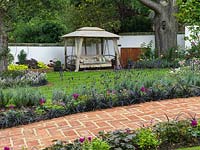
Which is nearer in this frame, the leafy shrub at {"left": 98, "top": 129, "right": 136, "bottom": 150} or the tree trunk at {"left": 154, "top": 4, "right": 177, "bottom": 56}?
the leafy shrub at {"left": 98, "top": 129, "right": 136, "bottom": 150}

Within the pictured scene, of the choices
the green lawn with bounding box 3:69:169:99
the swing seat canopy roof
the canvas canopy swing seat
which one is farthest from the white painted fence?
the green lawn with bounding box 3:69:169:99

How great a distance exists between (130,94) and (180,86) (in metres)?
1.20

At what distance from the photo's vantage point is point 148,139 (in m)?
3.93

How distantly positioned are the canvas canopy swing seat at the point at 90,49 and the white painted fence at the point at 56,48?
59 cm

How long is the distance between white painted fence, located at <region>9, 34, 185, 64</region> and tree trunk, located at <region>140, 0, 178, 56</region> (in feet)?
4.13

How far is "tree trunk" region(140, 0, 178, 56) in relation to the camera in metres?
18.8

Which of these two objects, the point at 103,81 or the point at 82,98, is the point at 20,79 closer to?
the point at 103,81

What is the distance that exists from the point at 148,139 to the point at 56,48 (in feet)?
55.0

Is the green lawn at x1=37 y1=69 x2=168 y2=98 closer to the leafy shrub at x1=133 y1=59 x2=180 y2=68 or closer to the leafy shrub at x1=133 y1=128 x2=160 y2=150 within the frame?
the leafy shrub at x1=133 y1=128 x2=160 y2=150

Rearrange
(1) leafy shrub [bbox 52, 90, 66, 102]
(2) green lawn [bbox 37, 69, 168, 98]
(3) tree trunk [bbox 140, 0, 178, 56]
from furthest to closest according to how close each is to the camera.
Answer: (3) tree trunk [bbox 140, 0, 178, 56], (2) green lawn [bbox 37, 69, 168, 98], (1) leafy shrub [bbox 52, 90, 66, 102]

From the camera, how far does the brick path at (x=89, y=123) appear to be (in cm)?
482

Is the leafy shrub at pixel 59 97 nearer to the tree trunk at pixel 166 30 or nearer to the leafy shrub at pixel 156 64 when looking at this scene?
the leafy shrub at pixel 156 64

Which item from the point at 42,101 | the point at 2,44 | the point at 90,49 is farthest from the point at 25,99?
the point at 90,49

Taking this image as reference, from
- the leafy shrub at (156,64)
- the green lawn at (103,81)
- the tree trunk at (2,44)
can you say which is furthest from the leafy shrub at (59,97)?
the leafy shrub at (156,64)
